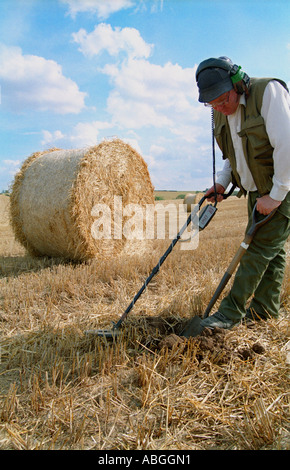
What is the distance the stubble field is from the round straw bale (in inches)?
72.6

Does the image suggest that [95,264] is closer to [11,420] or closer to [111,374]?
[111,374]

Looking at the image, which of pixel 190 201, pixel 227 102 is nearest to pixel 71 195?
pixel 227 102

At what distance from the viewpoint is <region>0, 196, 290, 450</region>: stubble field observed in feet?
6.84

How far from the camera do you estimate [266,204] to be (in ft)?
10.00

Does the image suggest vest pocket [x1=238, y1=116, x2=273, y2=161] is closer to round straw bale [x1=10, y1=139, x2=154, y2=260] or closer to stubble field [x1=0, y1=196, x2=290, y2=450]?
stubble field [x1=0, y1=196, x2=290, y2=450]

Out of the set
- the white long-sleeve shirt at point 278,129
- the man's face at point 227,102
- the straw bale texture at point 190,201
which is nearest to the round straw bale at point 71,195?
the man's face at point 227,102

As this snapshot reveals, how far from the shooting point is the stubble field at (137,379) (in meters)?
2.08

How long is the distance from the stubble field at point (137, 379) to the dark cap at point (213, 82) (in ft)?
6.50

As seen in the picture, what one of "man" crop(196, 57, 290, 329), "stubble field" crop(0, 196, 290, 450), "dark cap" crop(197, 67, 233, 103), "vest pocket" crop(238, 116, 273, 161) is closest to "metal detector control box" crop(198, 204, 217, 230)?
"man" crop(196, 57, 290, 329)

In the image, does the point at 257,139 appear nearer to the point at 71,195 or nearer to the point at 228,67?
the point at 228,67

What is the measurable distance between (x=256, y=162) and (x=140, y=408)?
6.95ft

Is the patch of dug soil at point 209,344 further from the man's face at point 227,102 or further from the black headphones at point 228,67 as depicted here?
the black headphones at point 228,67

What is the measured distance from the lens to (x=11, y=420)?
2.21 m

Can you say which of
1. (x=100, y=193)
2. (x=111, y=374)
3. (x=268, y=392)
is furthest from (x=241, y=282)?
(x=100, y=193)
